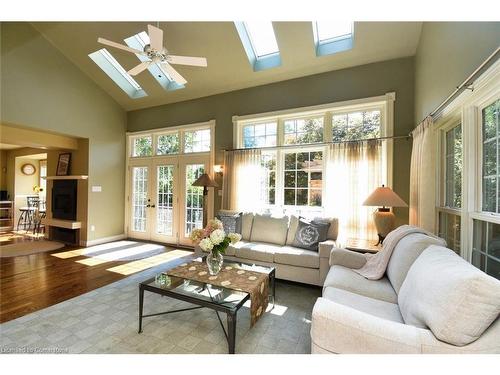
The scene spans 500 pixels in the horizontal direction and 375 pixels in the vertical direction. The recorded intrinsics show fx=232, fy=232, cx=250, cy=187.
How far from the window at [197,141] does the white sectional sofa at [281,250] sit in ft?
6.56

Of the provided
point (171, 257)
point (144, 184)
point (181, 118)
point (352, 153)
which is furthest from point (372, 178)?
point (144, 184)

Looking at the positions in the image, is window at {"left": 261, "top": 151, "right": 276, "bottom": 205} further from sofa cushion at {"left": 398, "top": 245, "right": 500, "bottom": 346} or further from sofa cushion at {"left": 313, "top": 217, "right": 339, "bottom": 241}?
sofa cushion at {"left": 398, "top": 245, "right": 500, "bottom": 346}

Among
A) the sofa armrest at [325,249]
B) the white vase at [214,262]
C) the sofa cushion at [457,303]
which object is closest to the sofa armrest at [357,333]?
the sofa cushion at [457,303]

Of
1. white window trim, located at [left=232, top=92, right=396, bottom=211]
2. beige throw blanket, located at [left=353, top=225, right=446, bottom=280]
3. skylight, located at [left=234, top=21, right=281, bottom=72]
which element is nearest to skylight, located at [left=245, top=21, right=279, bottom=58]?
skylight, located at [left=234, top=21, right=281, bottom=72]

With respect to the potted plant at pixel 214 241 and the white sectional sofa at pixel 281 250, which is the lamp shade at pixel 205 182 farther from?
the potted plant at pixel 214 241

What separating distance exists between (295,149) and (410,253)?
264cm

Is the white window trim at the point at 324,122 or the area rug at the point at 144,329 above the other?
the white window trim at the point at 324,122

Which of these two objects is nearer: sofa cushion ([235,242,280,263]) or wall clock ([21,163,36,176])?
sofa cushion ([235,242,280,263])

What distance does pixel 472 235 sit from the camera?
201 centimetres

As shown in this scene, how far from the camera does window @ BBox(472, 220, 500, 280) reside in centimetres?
174

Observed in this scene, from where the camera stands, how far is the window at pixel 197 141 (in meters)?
5.10

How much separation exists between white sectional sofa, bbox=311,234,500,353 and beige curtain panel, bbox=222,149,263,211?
2.93m

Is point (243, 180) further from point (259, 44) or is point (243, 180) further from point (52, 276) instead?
point (52, 276)

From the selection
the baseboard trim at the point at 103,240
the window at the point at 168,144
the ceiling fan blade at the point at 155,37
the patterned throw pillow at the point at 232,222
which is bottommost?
the baseboard trim at the point at 103,240
